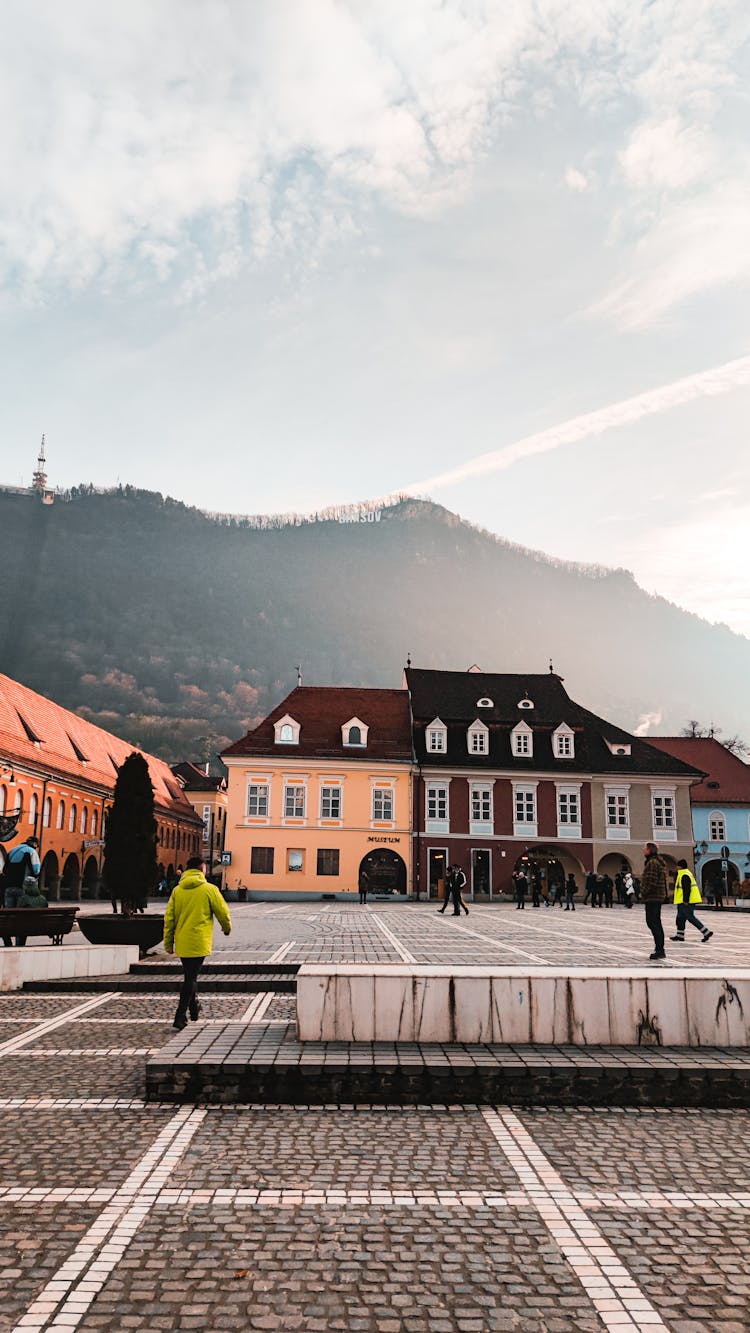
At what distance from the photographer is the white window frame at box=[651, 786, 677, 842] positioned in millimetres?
53500

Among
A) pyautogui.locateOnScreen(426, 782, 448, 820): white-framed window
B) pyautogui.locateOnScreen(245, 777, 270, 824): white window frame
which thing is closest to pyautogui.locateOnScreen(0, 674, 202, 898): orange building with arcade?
pyautogui.locateOnScreen(245, 777, 270, 824): white window frame

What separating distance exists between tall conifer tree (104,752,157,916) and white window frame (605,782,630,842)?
3961 cm

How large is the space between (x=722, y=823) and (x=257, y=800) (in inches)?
1222

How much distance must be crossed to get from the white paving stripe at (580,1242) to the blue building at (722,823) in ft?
187

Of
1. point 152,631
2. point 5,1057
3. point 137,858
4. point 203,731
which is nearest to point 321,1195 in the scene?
point 5,1057

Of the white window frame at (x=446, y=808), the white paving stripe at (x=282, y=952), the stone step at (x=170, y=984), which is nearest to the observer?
the stone step at (x=170, y=984)

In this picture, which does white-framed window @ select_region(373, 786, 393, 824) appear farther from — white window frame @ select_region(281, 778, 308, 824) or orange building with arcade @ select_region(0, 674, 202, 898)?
orange building with arcade @ select_region(0, 674, 202, 898)

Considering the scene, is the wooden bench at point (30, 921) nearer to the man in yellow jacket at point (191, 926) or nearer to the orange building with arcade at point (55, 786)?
the man in yellow jacket at point (191, 926)

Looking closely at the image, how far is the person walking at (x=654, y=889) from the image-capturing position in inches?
583

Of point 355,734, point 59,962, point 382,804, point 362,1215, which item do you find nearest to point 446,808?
point 382,804

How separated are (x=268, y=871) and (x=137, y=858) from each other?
1337 inches

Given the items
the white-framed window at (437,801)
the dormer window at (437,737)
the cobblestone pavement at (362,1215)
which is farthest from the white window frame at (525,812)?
the cobblestone pavement at (362,1215)

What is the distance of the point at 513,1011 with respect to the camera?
813cm

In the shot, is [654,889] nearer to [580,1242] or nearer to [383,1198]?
[383,1198]
